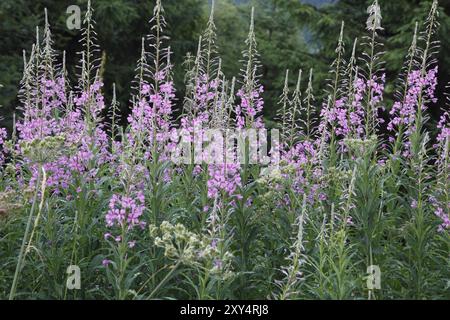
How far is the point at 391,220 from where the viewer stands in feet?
17.7

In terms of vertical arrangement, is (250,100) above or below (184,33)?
below

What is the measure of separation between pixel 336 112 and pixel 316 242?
144cm

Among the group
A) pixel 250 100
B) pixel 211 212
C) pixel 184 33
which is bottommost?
pixel 211 212

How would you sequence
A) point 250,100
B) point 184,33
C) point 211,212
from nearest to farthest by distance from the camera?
point 211,212 < point 250,100 < point 184,33

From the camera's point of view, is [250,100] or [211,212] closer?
[211,212]

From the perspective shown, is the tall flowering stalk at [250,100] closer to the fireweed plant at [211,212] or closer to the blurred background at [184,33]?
the fireweed plant at [211,212]

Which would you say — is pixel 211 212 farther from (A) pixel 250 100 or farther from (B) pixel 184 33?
(B) pixel 184 33

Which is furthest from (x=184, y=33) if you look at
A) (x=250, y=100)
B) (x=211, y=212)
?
(x=211, y=212)

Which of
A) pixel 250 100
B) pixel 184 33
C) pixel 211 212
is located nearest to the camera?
pixel 211 212

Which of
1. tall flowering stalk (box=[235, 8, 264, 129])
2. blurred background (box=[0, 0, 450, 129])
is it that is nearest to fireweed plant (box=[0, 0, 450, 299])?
tall flowering stalk (box=[235, 8, 264, 129])

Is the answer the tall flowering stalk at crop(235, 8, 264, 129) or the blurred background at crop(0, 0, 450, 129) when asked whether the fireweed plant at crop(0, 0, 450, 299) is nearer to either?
the tall flowering stalk at crop(235, 8, 264, 129)

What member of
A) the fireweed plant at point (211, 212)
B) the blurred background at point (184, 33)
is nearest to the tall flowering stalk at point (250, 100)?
the fireweed plant at point (211, 212)

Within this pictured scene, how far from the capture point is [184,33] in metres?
21.9
